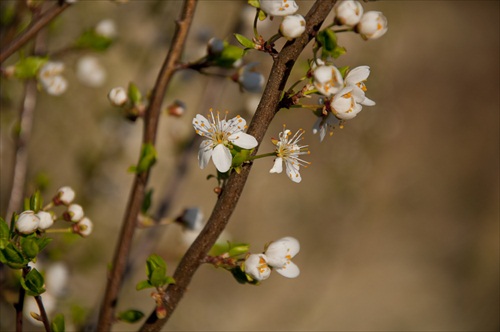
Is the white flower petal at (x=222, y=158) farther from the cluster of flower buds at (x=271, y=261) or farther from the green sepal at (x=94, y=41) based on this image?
the green sepal at (x=94, y=41)

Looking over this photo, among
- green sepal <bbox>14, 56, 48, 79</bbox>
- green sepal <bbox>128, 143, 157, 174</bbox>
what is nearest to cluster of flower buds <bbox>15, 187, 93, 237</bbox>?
green sepal <bbox>128, 143, 157, 174</bbox>

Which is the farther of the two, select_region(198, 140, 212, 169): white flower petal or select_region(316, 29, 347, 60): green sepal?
select_region(198, 140, 212, 169): white flower petal

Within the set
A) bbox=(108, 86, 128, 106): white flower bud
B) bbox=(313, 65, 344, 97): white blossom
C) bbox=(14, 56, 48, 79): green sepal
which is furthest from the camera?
bbox=(14, 56, 48, 79): green sepal

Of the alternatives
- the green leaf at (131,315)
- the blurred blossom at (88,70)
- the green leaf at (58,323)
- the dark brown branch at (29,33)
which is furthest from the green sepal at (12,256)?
the blurred blossom at (88,70)

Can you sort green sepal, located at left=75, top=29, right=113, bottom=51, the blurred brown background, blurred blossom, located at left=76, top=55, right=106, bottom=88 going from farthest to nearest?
the blurred brown background
blurred blossom, located at left=76, top=55, right=106, bottom=88
green sepal, located at left=75, top=29, right=113, bottom=51

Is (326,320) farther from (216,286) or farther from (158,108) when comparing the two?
(158,108)

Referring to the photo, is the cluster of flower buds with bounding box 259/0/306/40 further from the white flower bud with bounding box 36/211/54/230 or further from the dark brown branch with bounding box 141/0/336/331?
the white flower bud with bounding box 36/211/54/230

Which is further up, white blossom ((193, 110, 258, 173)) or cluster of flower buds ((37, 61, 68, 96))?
white blossom ((193, 110, 258, 173))
